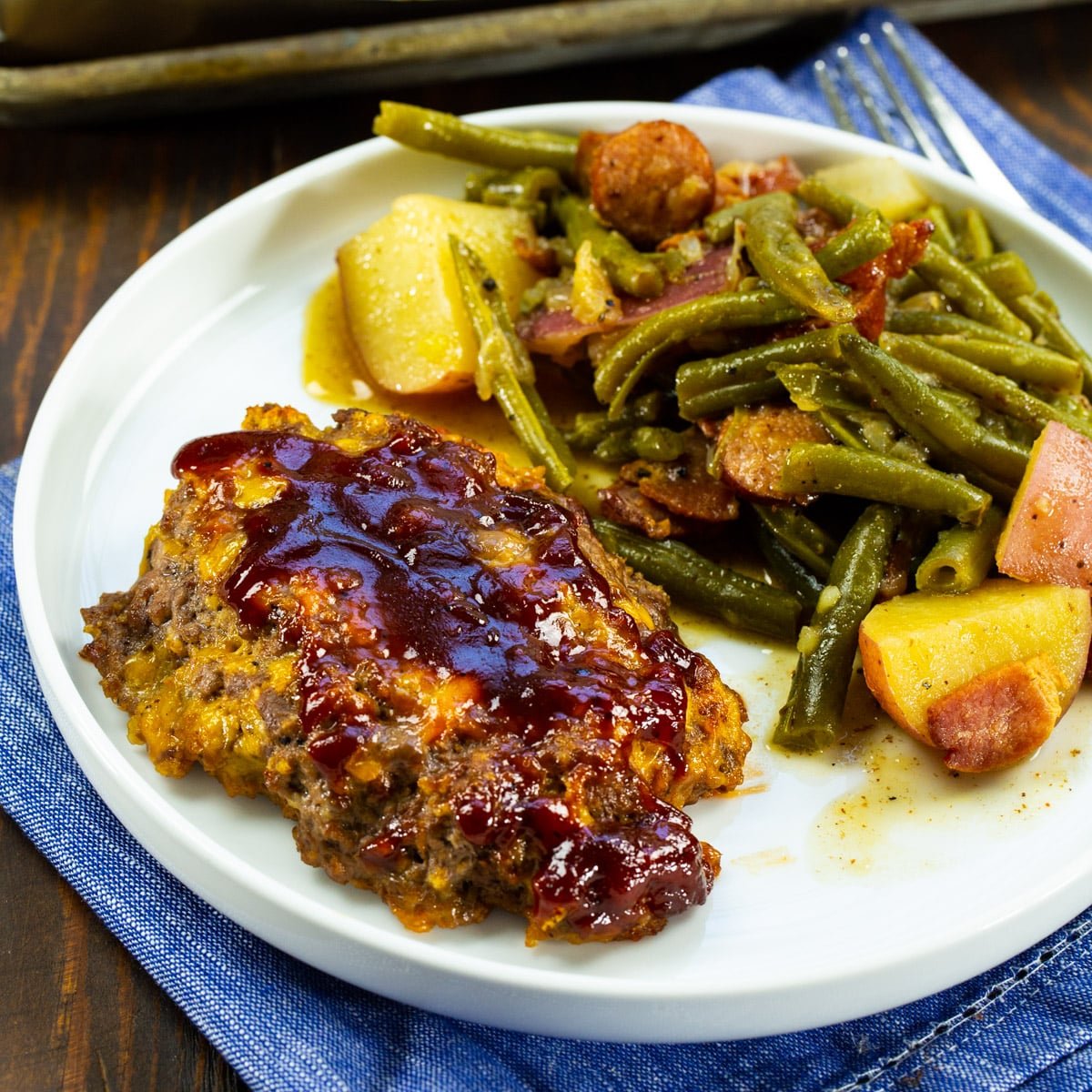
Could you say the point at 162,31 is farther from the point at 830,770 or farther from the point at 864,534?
the point at 830,770

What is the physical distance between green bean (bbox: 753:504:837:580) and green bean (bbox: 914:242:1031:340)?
1042 millimetres

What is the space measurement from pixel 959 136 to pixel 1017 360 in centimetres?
217

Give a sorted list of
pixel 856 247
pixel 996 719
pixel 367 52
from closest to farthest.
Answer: pixel 996 719
pixel 856 247
pixel 367 52

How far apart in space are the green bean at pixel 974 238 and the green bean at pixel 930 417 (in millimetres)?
1055

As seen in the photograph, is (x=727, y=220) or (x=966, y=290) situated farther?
(x=727, y=220)

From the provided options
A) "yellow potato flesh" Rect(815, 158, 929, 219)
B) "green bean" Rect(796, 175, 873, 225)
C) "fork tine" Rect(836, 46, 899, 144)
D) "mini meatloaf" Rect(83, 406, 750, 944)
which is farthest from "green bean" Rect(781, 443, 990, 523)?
"fork tine" Rect(836, 46, 899, 144)

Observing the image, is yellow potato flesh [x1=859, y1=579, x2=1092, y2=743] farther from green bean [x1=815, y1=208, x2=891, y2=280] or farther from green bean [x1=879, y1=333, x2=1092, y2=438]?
green bean [x1=815, y1=208, x2=891, y2=280]

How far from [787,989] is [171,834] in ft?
4.83

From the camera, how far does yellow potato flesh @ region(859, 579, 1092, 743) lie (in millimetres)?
A: 3275

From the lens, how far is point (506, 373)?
4281mm

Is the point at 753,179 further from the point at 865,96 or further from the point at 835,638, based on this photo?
the point at 835,638

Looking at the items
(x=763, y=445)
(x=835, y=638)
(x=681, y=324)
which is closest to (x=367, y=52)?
(x=681, y=324)

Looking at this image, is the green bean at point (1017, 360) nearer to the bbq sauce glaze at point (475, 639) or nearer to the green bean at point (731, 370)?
the green bean at point (731, 370)

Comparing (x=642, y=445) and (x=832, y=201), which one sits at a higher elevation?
(x=832, y=201)
